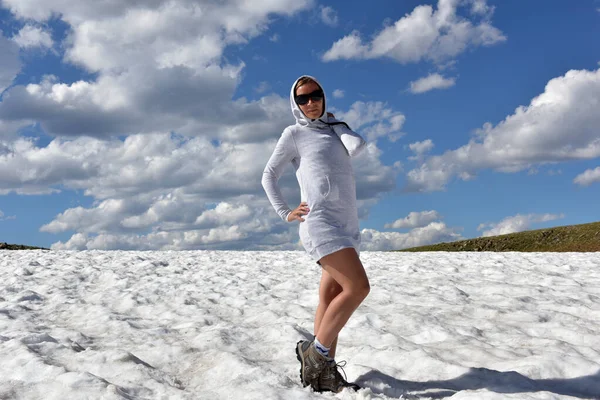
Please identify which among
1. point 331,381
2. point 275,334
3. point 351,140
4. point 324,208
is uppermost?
point 351,140

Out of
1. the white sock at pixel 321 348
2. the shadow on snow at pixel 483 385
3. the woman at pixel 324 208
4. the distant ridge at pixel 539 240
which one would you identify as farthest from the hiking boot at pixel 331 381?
the distant ridge at pixel 539 240

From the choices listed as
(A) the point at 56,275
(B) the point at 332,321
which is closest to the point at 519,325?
(B) the point at 332,321

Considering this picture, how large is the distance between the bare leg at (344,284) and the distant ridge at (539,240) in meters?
45.7

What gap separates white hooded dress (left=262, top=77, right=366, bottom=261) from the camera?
4.22 meters

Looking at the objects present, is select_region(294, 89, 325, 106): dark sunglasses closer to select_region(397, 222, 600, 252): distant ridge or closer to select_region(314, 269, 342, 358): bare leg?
select_region(314, 269, 342, 358): bare leg

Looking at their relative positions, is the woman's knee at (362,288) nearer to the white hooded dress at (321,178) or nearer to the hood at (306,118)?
the white hooded dress at (321,178)

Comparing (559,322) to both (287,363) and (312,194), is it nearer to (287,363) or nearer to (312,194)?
(287,363)

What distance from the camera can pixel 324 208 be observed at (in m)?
4.25

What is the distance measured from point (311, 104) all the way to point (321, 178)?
706 mm

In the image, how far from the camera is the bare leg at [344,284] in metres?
4.16

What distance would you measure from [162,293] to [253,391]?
19.1 ft

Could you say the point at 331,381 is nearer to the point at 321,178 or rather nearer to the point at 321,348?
the point at 321,348

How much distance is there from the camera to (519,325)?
23.3 ft

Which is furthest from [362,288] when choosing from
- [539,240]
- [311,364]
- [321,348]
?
[539,240]
